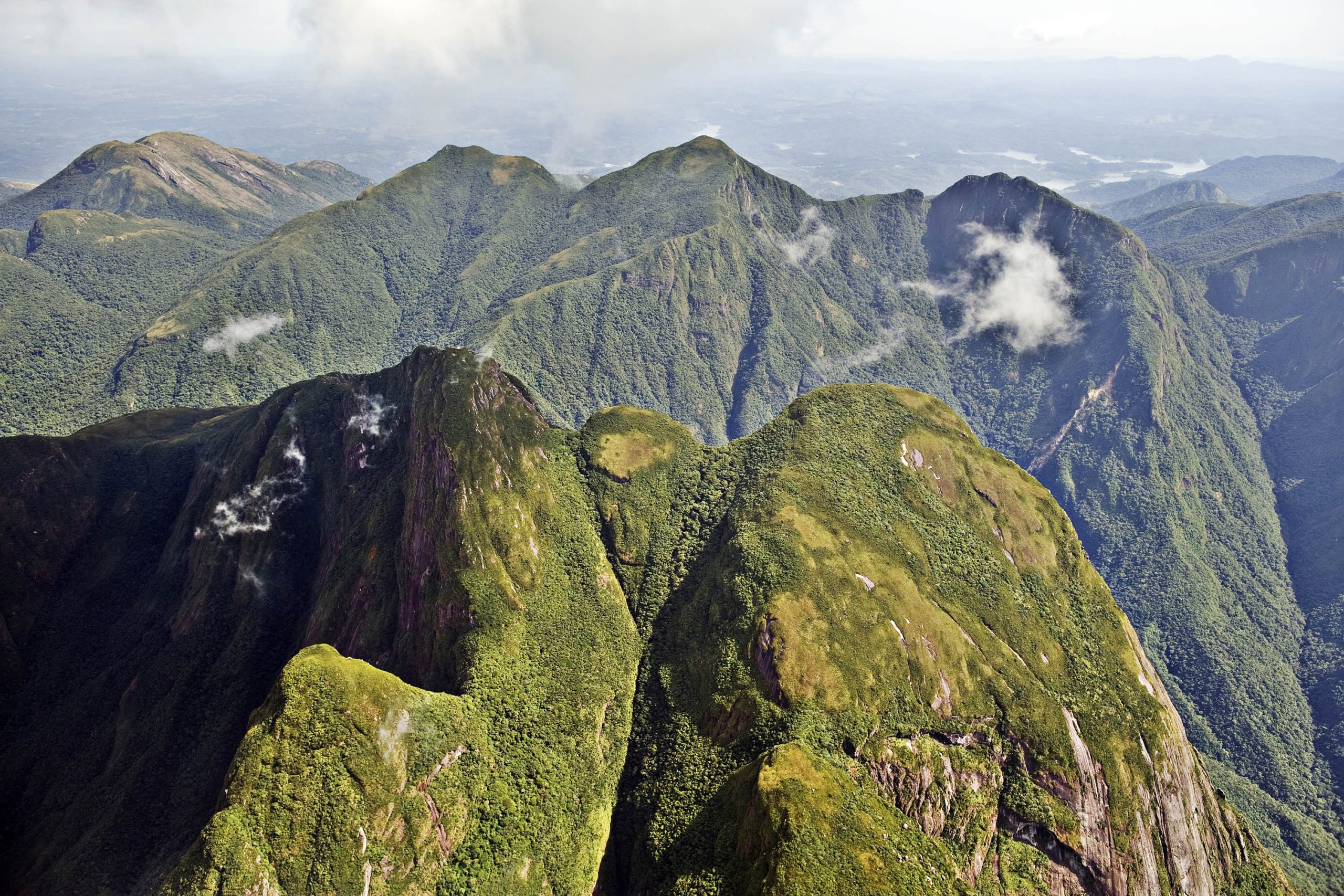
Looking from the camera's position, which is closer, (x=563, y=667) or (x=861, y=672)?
(x=861, y=672)

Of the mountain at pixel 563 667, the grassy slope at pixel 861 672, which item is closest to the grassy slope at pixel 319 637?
the mountain at pixel 563 667

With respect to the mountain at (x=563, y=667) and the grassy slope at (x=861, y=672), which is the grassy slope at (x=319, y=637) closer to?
the mountain at (x=563, y=667)

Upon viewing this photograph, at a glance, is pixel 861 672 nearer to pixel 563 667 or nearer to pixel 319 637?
pixel 563 667

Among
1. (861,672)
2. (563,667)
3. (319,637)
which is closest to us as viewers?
(861,672)

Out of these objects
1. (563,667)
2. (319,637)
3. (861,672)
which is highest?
(861,672)

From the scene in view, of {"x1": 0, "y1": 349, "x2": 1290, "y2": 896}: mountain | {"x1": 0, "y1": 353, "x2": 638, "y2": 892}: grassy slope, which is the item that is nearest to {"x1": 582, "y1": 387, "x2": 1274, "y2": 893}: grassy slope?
{"x1": 0, "y1": 349, "x2": 1290, "y2": 896}: mountain

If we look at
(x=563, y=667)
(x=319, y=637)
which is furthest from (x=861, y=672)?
(x=319, y=637)

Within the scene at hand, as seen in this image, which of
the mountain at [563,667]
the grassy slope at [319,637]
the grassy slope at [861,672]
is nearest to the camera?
the mountain at [563,667]

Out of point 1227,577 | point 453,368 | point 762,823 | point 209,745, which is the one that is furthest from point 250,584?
point 1227,577

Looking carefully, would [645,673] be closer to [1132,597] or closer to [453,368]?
[453,368]
